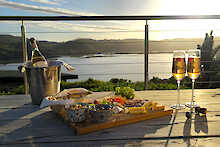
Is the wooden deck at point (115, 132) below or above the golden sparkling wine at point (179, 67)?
below

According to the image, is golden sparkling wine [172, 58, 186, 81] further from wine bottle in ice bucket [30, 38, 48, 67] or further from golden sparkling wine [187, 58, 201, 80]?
wine bottle in ice bucket [30, 38, 48, 67]

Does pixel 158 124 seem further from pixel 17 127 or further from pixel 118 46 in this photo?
pixel 118 46

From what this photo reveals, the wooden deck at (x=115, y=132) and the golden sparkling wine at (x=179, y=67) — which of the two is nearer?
the wooden deck at (x=115, y=132)

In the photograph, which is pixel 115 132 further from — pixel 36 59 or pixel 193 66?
pixel 36 59

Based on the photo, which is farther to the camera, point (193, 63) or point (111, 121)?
point (193, 63)

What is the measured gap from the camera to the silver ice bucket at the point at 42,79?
117 cm

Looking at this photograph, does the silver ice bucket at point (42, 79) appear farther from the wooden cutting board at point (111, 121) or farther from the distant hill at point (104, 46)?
the distant hill at point (104, 46)

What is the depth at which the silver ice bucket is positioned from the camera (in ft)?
3.85

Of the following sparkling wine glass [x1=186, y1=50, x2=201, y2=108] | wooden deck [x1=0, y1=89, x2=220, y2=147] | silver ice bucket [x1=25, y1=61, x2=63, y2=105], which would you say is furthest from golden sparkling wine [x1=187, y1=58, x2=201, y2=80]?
silver ice bucket [x1=25, y1=61, x2=63, y2=105]

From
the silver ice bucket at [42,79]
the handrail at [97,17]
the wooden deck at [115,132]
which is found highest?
the handrail at [97,17]

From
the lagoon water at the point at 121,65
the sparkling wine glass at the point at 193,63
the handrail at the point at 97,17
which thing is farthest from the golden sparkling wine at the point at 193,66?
the lagoon water at the point at 121,65

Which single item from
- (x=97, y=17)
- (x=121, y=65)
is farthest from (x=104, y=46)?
(x=97, y=17)

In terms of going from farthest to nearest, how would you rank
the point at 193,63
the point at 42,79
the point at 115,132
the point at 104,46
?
the point at 104,46
the point at 42,79
the point at 193,63
the point at 115,132

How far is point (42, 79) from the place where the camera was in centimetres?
118
